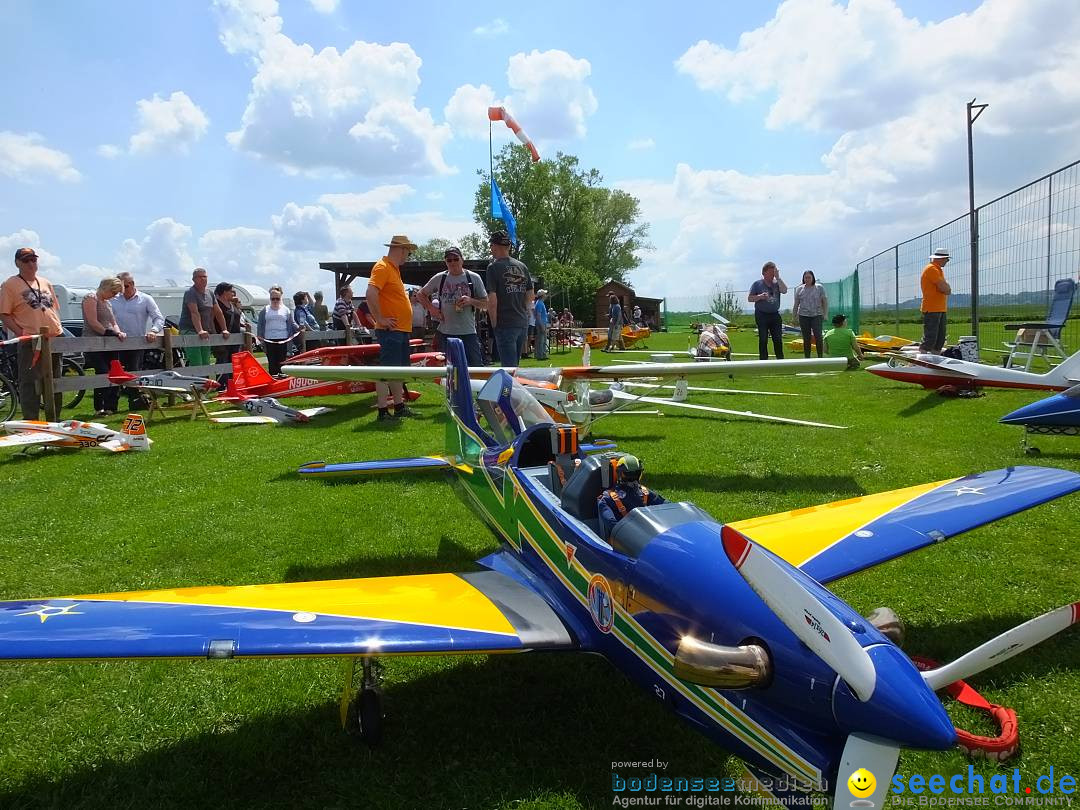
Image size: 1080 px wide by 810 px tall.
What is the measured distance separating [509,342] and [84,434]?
5346 millimetres

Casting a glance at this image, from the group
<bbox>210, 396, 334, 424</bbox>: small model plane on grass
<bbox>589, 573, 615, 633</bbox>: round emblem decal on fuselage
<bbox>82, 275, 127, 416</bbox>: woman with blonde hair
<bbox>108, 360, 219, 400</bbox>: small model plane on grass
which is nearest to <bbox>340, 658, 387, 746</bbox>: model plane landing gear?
<bbox>589, 573, 615, 633</bbox>: round emblem decal on fuselage

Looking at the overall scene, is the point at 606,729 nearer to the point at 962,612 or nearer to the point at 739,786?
the point at 739,786

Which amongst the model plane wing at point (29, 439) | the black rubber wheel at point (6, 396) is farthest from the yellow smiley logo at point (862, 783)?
the black rubber wheel at point (6, 396)

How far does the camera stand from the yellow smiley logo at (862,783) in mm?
1783

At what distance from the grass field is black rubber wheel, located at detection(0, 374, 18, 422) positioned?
7.37ft

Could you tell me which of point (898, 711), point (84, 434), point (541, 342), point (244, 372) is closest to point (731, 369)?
point (898, 711)

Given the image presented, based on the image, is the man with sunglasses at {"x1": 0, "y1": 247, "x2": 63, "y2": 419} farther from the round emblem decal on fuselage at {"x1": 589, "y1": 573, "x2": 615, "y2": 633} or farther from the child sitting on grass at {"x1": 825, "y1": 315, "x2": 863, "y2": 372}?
the child sitting on grass at {"x1": 825, "y1": 315, "x2": 863, "y2": 372}

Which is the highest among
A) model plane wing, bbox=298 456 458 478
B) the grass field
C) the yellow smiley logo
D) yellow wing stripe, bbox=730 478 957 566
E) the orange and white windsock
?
the orange and white windsock

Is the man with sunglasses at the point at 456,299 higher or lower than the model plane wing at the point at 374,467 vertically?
higher

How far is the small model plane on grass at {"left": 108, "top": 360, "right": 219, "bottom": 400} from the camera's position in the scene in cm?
1020

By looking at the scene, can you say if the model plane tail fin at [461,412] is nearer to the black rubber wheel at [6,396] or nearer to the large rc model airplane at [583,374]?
the large rc model airplane at [583,374]

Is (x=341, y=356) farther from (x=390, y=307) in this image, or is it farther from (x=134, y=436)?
(x=134, y=436)

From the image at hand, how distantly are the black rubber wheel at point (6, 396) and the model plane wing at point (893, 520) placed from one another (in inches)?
414

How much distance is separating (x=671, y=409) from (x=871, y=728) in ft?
29.8
